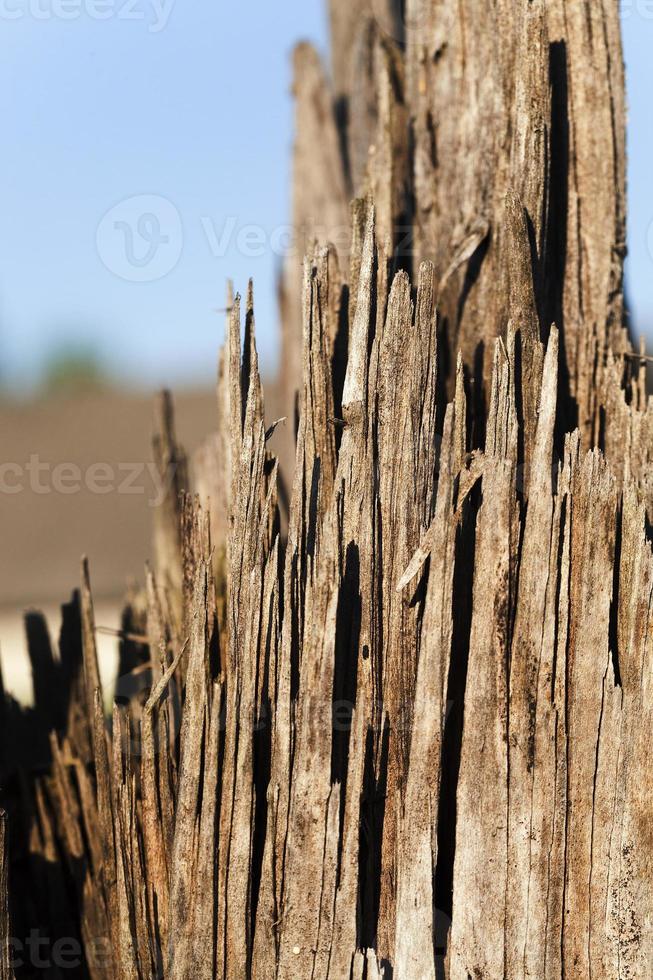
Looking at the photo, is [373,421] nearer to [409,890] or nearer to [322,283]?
[322,283]

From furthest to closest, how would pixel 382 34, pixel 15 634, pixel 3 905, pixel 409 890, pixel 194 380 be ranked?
1. pixel 194 380
2. pixel 15 634
3. pixel 382 34
4. pixel 3 905
5. pixel 409 890

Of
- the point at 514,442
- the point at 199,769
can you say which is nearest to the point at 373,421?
the point at 514,442

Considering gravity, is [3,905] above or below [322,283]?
below

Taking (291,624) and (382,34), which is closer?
(291,624)

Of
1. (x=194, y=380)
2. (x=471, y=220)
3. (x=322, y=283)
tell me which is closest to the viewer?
(x=322, y=283)

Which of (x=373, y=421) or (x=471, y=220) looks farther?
(x=471, y=220)

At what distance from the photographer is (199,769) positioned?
248cm

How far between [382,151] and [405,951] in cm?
283

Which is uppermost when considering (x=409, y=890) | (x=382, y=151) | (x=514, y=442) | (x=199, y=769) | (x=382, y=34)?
(x=382, y=34)

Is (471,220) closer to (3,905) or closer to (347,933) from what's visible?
(347,933)

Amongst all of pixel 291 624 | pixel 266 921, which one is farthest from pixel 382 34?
pixel 266 921

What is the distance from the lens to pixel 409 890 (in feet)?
7.73

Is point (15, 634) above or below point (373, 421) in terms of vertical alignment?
below

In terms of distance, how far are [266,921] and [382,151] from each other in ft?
9.14
